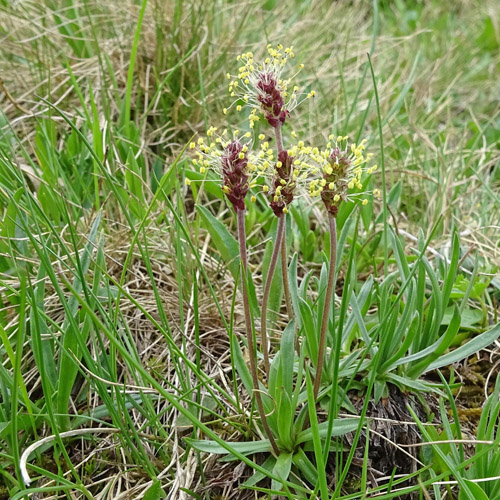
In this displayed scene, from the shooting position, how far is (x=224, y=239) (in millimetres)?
1880

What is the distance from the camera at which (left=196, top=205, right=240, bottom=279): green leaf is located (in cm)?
185

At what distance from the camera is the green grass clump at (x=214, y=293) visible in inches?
53.2

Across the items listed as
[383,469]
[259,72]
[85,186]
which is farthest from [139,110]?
[383,469]

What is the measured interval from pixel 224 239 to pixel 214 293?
28 centimetres

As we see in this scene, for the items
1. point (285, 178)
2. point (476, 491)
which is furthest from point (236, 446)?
point (285, 178)

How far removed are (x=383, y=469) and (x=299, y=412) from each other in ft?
0.82

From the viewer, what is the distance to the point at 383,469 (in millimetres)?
1462

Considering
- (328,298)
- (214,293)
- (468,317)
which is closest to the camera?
(328,298)

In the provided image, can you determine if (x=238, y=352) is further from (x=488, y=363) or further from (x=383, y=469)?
(x=488, y=363)

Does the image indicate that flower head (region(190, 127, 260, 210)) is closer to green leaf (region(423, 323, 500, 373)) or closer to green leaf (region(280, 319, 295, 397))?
green leaf (region(280, 319, 295, 397))

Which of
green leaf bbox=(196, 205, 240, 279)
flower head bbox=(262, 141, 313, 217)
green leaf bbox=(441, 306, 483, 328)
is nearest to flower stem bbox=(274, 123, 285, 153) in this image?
flower head bbox=(262, 141, 313, 217)

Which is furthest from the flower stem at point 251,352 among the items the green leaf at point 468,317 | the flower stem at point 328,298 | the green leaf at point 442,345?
the green leaf at point 468,317

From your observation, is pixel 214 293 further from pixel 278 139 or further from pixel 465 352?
pixel 465 352

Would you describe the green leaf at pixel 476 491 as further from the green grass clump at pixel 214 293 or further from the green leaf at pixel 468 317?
the green leaf at pixel 468 317
